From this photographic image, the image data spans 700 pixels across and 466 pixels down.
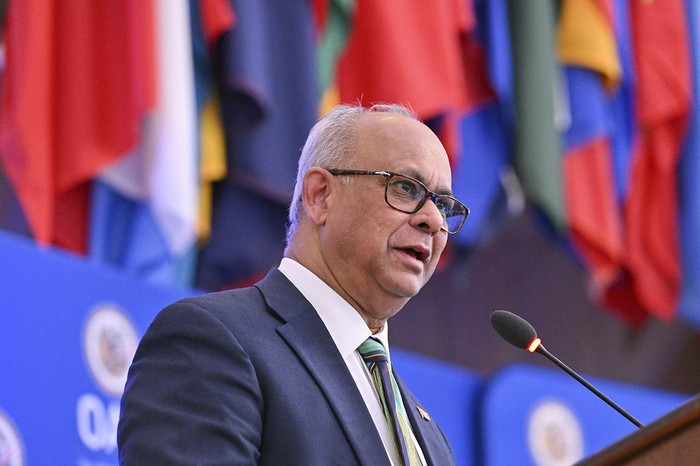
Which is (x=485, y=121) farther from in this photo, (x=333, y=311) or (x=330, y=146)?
(x=333, y=311)

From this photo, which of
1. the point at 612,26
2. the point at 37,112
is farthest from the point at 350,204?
the point at 612,26

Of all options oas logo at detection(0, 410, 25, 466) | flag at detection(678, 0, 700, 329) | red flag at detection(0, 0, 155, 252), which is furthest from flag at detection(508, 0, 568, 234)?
oas logo at detection(0, 410, 25, 466)

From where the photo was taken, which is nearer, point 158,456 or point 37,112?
point 158,456

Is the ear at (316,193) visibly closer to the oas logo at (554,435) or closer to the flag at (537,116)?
the oas logo at (554,435)

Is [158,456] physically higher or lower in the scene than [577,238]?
higher

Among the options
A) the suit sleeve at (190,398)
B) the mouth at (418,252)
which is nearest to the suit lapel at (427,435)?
the mouth at (418,252)

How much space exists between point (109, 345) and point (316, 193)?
1109mm

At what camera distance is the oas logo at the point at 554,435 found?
4855mm

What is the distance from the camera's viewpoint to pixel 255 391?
1.96m

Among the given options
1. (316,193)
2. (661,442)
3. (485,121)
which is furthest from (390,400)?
(485,121)

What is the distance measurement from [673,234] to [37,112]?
3.31 meters

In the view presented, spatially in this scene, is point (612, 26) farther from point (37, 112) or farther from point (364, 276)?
point (364, 276)

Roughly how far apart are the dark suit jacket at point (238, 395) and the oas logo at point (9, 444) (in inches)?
40.2

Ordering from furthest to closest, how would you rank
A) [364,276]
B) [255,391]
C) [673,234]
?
[673,234] < [364,276] < [255,391]
